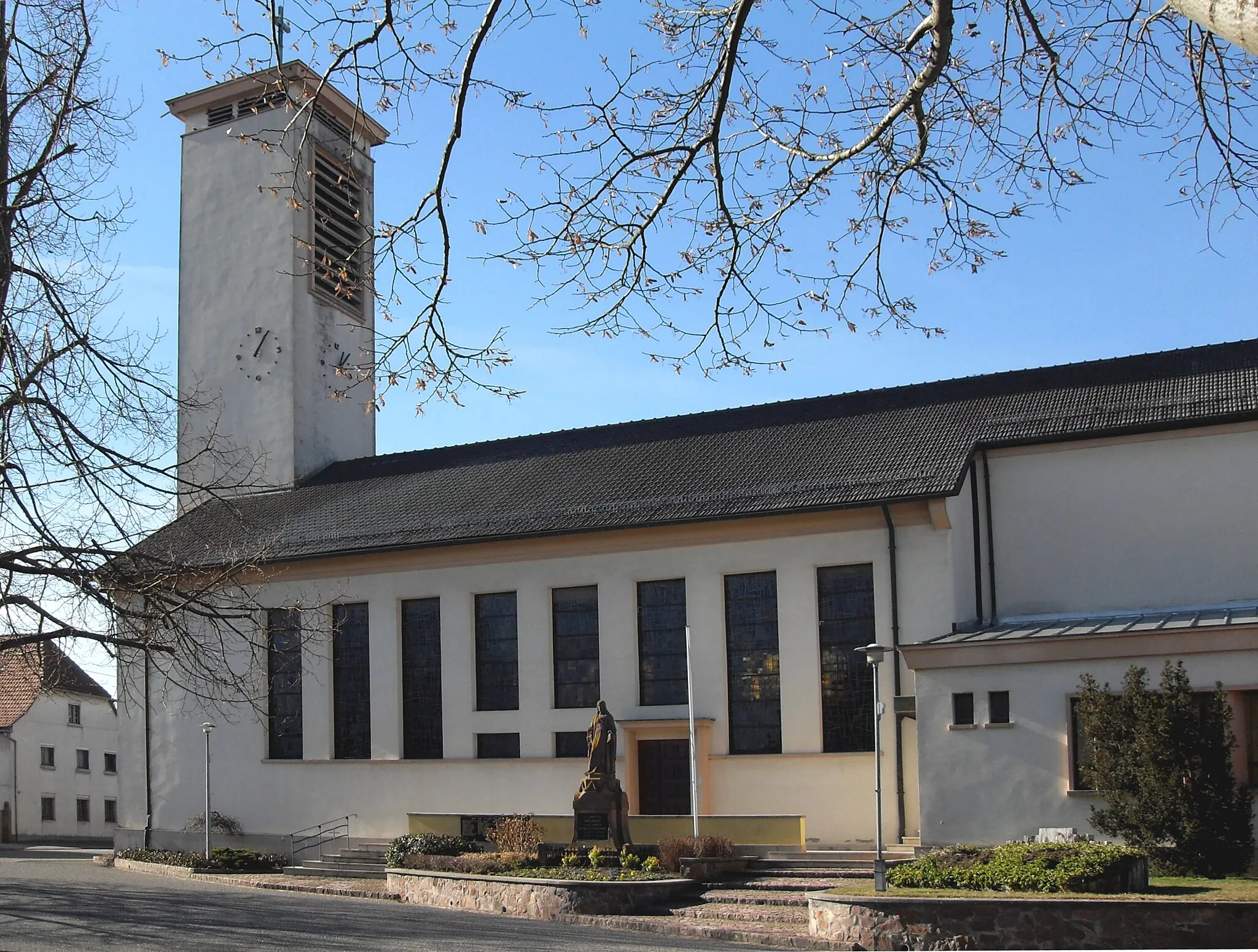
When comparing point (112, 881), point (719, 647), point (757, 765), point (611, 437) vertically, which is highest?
point (611, 437)

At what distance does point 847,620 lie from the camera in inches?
1002

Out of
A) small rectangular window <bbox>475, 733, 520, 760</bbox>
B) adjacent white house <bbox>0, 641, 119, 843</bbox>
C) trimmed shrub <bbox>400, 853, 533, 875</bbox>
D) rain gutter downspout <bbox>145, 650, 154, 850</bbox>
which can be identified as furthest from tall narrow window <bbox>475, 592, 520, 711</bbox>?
adjacent white house <bbox>0, 641, 119, 843</bbox>

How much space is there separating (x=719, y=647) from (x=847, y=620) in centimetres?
259

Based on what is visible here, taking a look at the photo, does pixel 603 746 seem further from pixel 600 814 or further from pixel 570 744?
pixel 570 744

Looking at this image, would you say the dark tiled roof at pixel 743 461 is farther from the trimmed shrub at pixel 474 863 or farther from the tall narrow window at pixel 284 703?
the trimmed shrub at pixel 474 863

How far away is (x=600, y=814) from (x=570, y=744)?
3.99 m

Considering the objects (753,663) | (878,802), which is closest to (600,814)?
(753,663)

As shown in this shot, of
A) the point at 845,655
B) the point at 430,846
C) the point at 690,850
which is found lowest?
the point at 430,846

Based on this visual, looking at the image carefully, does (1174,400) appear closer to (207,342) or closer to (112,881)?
(112,881)

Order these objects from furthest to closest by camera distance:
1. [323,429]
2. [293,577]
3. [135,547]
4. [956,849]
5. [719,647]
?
[323,429] < [293,577] < [719,647] < [956,849] < [135,547]

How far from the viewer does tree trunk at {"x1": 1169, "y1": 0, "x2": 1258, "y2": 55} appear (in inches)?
173

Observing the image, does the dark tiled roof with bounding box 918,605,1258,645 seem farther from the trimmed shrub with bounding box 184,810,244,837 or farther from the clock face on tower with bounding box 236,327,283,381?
the clock face on tower with bounding box 236,327,283,381

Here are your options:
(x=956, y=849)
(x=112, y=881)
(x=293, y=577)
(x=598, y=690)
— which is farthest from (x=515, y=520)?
(x=956, y=849)

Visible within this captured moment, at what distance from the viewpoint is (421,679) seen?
29797 millimetres
